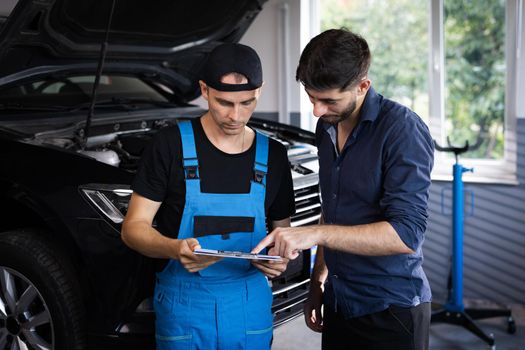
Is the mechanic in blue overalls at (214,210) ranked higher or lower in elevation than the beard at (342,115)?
lower

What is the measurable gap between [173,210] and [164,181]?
9cm

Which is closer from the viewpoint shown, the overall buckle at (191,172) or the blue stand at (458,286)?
the overall buckle at (191,172)

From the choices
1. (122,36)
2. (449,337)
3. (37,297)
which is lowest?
(449,337)

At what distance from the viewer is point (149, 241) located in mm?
1681

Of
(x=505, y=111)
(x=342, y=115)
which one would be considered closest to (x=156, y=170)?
(x=342, y=115)

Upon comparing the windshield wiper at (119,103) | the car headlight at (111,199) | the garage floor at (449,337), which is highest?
the windshield wiper at (119,103)

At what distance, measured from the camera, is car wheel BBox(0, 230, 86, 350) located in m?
2.44

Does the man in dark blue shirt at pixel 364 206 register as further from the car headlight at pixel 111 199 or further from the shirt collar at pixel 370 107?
the car headlight at pixel 111 199

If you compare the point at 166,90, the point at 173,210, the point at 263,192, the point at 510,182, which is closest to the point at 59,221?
the point at 173,210

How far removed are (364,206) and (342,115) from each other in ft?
0.75

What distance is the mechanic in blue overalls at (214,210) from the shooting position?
171cm

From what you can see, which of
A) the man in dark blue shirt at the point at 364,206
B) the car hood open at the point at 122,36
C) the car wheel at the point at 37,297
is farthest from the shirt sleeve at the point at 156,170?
the car hood open at the point at 122,36

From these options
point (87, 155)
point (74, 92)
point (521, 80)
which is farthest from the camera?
point (521, 80)

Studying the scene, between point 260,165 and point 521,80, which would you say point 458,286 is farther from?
point 260,165
